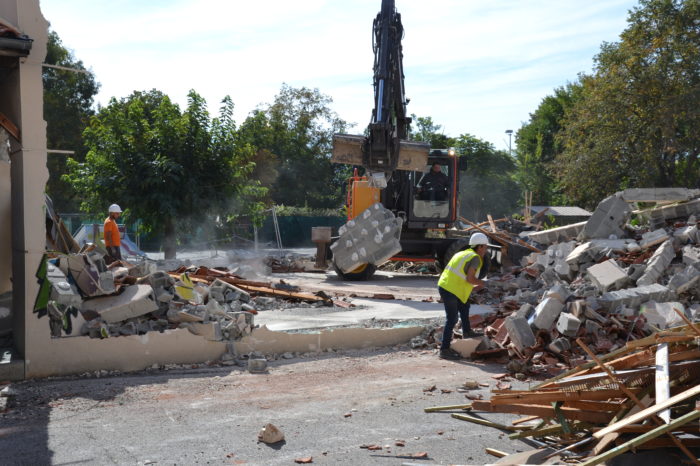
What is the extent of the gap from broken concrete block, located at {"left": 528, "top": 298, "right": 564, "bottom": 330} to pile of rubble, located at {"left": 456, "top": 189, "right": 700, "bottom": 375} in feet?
0.04

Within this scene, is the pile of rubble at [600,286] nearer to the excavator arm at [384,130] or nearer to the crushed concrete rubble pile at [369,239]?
the crushed concrete rubble pile at [369,239]

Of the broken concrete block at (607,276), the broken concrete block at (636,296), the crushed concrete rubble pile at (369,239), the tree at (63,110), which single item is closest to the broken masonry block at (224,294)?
the crushed concrete rubble pile at (369,239)

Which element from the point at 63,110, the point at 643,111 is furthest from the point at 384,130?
the point at 63,110

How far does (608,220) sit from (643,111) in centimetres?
1813

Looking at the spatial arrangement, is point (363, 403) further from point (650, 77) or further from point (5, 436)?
point (650, 77)

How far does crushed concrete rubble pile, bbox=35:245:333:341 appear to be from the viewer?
8.16 metres

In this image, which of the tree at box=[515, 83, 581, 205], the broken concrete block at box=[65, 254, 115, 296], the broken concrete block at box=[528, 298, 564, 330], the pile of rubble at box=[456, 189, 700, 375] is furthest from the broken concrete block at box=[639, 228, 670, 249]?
the tree at box=[515, 83, 581, 205]

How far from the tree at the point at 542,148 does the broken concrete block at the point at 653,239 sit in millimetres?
37898

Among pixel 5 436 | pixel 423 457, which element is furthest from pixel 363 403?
pixel 5 436

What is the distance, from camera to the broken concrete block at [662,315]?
960 cm

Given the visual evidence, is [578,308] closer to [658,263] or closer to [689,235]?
[658,263]

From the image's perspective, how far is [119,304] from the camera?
28.6 feet

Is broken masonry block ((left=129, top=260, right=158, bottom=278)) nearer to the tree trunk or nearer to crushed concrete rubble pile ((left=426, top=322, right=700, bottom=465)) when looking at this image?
crushed concrete rubble pile ((left=426, top=322, right=700, bottom=465))

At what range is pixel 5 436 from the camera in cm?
577
